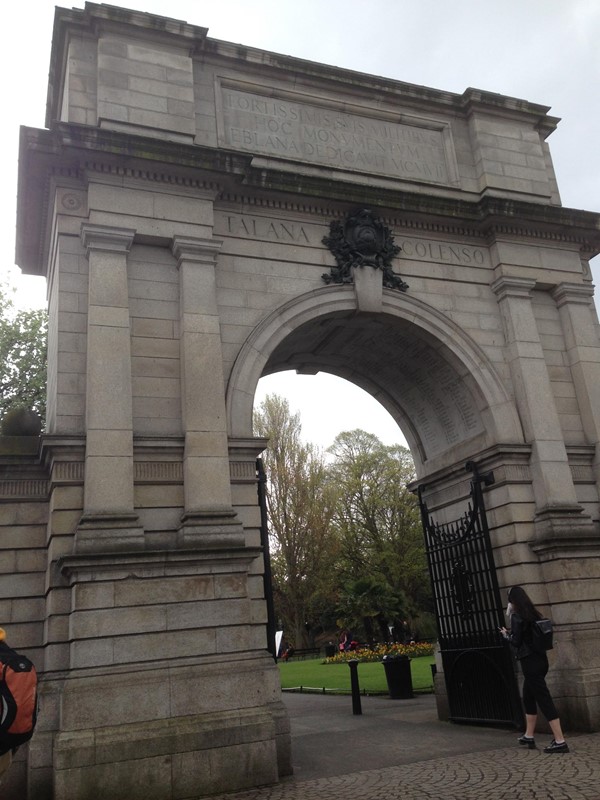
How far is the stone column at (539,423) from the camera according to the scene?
11188mm

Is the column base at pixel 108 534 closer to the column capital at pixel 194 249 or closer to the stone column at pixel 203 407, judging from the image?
the stone column at pixel 203 407

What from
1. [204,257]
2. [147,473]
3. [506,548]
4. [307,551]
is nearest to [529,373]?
[506,548]

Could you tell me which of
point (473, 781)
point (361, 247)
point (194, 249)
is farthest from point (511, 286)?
point (473, 781)

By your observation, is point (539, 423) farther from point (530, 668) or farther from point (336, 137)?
point (336, 137)

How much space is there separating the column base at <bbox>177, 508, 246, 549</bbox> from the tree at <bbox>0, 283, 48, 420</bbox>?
17.8m

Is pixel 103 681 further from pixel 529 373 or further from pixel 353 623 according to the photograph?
pixel 353 623

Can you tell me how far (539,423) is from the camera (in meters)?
11.9

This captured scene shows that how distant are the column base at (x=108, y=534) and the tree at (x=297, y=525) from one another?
31305mm

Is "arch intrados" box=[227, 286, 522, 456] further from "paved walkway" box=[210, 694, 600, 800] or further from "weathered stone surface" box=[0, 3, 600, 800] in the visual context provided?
"paved walkway" box=[210, 694, 600, 800]

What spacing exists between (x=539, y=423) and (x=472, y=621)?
3.43 m

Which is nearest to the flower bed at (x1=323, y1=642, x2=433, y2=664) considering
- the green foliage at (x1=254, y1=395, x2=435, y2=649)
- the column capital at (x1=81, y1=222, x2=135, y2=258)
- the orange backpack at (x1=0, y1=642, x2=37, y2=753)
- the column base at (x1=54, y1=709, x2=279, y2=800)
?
the green foliage at (x1=254, y1=395, x2=435, y2=649)

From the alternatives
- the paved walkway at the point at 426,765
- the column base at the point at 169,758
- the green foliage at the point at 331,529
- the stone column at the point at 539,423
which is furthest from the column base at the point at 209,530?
the green foliage at the point at 331,529

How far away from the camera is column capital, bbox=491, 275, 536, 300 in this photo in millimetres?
12828

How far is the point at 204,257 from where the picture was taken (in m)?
10.7
